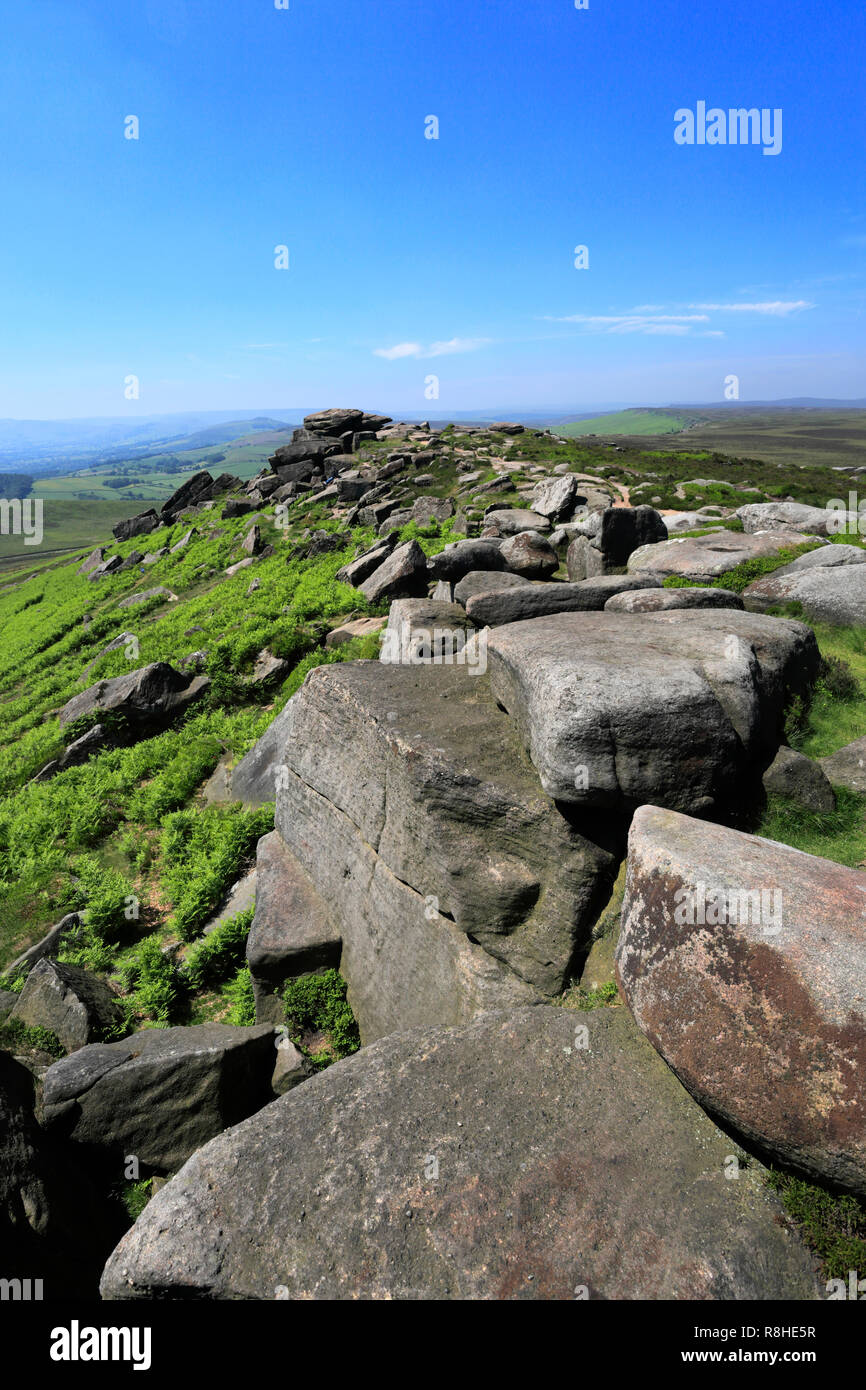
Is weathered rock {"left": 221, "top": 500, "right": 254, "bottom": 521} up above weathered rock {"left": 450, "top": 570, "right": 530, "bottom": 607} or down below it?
above

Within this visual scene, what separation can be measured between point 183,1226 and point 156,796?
41.4 ft

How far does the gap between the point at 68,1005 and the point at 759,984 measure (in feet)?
36.2

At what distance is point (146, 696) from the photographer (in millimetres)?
21203

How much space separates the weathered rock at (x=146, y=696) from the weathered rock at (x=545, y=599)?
11.6m

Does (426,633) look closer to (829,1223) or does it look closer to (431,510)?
(829,1223)

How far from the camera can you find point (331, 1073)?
7.47 metres

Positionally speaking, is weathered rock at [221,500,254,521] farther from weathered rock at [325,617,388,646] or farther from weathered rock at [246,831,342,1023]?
weathered rock at [246,831,342,1023]

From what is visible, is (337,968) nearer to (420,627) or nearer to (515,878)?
(515,878)

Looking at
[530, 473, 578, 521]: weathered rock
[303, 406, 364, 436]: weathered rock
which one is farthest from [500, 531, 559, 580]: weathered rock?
[303, 406, 364, 436]: weathered rock

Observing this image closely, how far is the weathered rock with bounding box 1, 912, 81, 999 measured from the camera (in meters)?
13.2

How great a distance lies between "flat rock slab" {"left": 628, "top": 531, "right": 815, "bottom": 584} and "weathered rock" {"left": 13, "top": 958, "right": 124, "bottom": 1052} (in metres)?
16.9

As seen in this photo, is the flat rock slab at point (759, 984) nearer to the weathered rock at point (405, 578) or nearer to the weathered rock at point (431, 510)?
the weathered rock at point (405, 578)

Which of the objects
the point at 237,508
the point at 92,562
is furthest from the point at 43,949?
the point at 92,562
